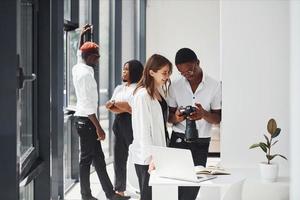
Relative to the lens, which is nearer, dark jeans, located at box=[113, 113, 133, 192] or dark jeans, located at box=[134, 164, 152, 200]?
dark jeans, located at box=[134, 164, 152, 200]

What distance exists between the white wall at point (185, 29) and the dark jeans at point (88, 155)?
403cm

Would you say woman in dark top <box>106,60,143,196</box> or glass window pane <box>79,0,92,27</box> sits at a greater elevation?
glass window pane <box>79,0,92,27</box>

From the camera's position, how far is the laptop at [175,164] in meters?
2.74

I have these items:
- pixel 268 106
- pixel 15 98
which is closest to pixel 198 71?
pixel 268 106

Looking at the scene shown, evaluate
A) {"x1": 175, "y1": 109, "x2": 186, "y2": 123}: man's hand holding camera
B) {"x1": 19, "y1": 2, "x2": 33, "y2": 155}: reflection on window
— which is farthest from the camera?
{"x1": 19, "y1": 2, "x2": 33, "y2": 155}: reflection on window

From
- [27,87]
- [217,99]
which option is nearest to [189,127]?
[217,99]

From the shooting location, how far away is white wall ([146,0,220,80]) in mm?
8297

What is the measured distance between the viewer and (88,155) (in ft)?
15.1

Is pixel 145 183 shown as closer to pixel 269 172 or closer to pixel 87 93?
pixel 269 172

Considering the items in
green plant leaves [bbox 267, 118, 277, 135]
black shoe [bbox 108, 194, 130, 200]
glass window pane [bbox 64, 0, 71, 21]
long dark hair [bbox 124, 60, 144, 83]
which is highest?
glass window pane [bbox 64, 0, 71, 21]

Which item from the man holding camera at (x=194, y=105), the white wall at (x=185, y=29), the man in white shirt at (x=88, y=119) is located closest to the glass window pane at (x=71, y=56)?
the man in white shirt at (x=88, y=119)

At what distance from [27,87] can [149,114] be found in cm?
85

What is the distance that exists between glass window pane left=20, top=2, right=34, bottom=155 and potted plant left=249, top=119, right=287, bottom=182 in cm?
166

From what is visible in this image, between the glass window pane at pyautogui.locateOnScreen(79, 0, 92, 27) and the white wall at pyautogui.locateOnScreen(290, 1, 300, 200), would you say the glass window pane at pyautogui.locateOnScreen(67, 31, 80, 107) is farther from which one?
the white wall at pyautogui.locateOnScreen(290, 1, 300, 200)
